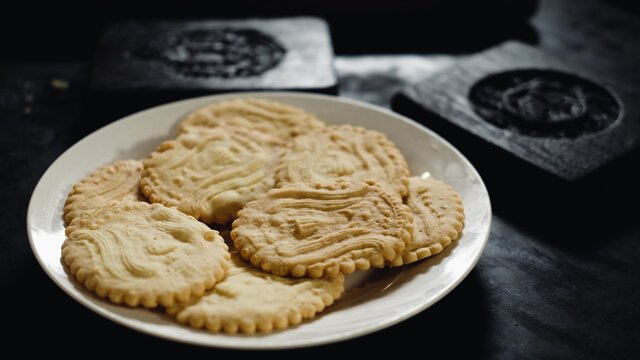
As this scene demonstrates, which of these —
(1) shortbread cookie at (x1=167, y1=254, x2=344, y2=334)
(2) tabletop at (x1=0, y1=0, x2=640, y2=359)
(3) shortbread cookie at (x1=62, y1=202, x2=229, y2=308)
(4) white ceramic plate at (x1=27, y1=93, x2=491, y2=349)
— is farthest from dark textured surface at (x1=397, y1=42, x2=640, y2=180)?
(3) shortbread cookie at (x1=62, y1=202, x2=229, y2=308)

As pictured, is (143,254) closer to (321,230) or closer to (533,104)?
(321,230)

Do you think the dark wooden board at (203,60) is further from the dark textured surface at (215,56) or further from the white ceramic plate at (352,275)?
the white ceramic plate at (352,275)

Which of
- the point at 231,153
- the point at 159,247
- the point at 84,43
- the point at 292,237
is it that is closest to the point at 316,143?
the point at 231,153

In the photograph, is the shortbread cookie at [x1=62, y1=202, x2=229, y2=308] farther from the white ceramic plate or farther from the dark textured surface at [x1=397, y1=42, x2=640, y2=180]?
the dark textured surface at [x1=397, y1=42, x2=640, y2=180]

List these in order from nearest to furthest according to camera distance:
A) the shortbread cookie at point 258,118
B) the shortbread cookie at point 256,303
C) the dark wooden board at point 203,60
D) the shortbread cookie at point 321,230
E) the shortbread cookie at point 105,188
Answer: the shortbread cookie at point 256,303, the shortbread cookie at point 321,230, the shortbread cookie at point 105,188, the shortbread cookie at point 258,118, the dark wooden board at point 203,60

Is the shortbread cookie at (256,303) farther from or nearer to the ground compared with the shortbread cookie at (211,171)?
nearer to the ground

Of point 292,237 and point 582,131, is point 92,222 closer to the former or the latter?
point 292,237

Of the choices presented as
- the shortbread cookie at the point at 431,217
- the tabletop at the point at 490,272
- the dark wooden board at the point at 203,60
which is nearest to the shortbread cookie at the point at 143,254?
the tabletop at the point at 490,272

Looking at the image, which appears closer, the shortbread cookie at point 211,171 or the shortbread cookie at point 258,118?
the shortbread cookie at point 211,171

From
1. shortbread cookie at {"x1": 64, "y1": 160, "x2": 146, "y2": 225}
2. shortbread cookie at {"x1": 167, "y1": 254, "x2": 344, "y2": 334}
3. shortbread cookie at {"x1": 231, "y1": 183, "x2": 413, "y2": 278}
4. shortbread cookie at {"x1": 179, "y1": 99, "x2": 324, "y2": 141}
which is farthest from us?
shortbread cookie at {"x1": 179, "y1": 99, "x2": 324, "y2": 141}
